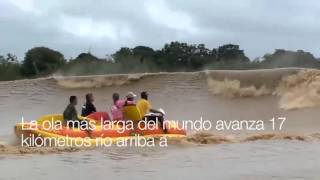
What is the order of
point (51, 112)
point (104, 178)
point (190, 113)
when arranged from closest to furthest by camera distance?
1. point (104, 178)
2. point (190, 113)
3. point (51, 112)

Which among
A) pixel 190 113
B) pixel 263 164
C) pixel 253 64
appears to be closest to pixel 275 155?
pixel 263 164

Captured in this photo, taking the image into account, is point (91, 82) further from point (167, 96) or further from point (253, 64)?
point (253, 64)

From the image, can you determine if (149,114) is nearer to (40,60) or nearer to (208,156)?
(208,156)

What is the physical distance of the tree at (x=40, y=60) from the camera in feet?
159

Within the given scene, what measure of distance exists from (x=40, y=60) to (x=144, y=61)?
9345 millimetres

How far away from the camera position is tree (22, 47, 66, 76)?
48.5 metres

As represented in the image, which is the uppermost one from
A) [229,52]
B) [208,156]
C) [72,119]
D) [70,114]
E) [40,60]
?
[229,52]

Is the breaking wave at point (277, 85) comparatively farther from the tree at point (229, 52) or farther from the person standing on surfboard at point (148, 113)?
the tree at point (229, 52)

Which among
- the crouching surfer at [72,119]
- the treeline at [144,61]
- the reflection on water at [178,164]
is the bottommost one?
the reflection on water at [178,164]

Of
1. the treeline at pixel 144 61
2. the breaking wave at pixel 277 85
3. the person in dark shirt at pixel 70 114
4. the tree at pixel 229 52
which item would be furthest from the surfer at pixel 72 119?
the tree at pixel 229 52

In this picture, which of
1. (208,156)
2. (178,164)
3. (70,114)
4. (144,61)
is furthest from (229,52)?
(178,164)

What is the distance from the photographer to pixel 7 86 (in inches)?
1203

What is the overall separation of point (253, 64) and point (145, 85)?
1108cm

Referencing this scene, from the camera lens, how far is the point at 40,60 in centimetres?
4991
